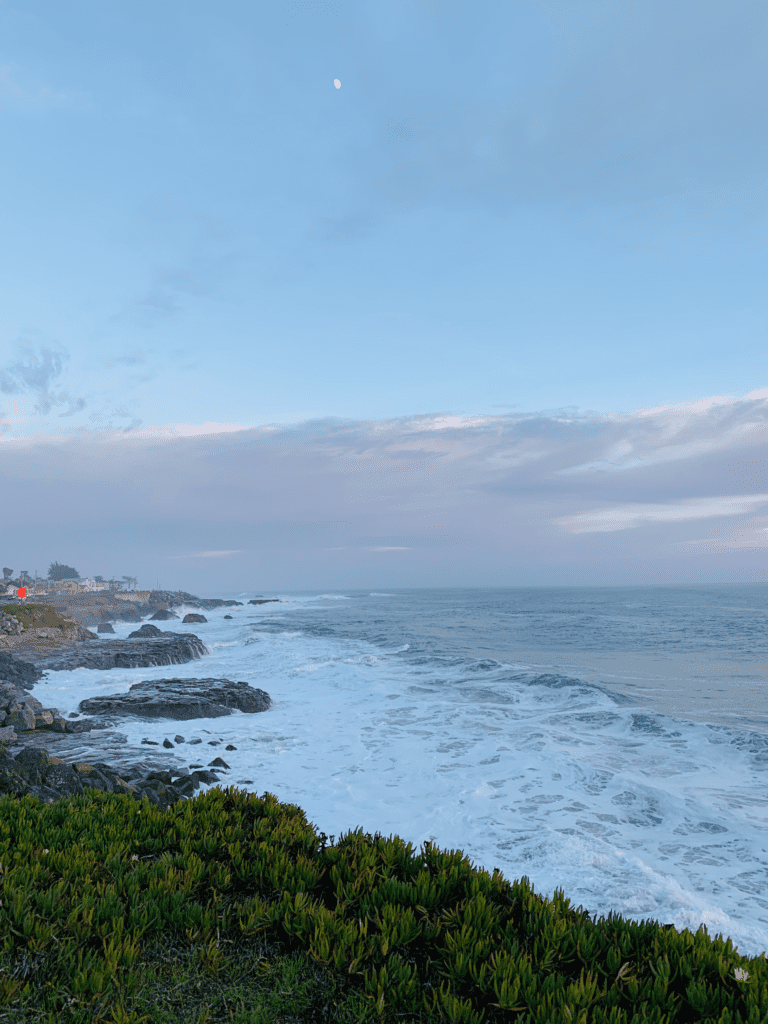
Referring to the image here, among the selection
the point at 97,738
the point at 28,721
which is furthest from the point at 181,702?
the point at 28,721

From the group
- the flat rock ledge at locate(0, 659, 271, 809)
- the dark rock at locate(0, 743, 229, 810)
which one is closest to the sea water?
the flat rock ledge at locate(0, 659, 271, 809)

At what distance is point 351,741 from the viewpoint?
766 inches

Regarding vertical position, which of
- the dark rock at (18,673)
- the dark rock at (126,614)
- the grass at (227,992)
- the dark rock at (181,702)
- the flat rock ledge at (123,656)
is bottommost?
the dark rock at (126,614)

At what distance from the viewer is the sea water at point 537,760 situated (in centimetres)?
1039

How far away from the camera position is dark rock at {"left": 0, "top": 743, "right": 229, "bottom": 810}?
37.6 feet

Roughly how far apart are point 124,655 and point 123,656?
0.62 feet

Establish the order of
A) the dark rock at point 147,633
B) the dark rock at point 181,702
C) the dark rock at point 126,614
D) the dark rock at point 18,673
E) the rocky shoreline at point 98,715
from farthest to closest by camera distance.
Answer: the dark rock at point 126,614, the dark rock at point 147,633, the dark rock at point 18,673, the dark rock at point 181,702, the rocky shoreline at point 98,715

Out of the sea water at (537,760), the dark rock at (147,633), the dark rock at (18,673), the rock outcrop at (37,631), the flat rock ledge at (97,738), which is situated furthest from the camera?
the dark rock at (147,633)

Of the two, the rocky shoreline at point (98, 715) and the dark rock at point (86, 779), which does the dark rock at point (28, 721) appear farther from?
the dark rock at point (86, 779)

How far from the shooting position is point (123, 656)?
129 feet

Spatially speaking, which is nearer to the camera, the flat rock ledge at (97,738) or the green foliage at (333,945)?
the green foliage at (333,945)

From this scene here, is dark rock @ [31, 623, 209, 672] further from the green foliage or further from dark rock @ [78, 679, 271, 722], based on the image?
the green foliage

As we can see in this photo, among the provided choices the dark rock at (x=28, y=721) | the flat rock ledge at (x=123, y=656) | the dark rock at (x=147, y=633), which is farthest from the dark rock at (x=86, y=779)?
the dark rock at (x=147, y=633)

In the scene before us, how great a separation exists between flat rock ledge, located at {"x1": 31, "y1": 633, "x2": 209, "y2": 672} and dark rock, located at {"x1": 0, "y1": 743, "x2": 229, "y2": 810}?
24.7 meters
